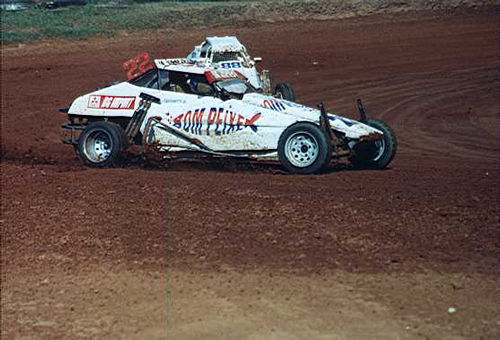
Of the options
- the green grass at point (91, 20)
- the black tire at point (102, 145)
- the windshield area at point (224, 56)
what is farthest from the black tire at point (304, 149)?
the green grass at point (91, 20)

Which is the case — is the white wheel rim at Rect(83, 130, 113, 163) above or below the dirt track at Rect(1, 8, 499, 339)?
above

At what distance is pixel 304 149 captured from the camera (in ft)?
37.8

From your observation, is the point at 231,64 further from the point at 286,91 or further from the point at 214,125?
the point at 214,125

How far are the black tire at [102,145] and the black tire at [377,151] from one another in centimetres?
317

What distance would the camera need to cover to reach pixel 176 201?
9.92m

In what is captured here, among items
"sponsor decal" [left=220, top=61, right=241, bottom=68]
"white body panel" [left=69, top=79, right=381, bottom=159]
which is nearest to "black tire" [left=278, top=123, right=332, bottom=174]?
Result: "white body panel" [left=69, top=79, right=381, bottom=159]

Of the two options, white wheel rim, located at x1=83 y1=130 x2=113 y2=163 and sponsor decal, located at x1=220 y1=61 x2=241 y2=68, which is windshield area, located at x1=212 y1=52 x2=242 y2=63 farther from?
white wheel rim, located at x1=83 y1=130 x2=113 y2=163

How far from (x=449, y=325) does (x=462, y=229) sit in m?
2.18

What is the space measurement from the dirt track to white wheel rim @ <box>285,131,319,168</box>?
1.13 feet

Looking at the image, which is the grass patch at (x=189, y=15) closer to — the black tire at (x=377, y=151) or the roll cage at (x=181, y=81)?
the roll cage at (x=181, y=81)

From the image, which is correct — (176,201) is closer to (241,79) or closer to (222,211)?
(222,211)

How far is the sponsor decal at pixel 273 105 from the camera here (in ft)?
39.3

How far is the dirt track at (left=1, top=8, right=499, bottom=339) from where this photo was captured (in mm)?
6648

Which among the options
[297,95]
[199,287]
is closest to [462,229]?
[199,287]
